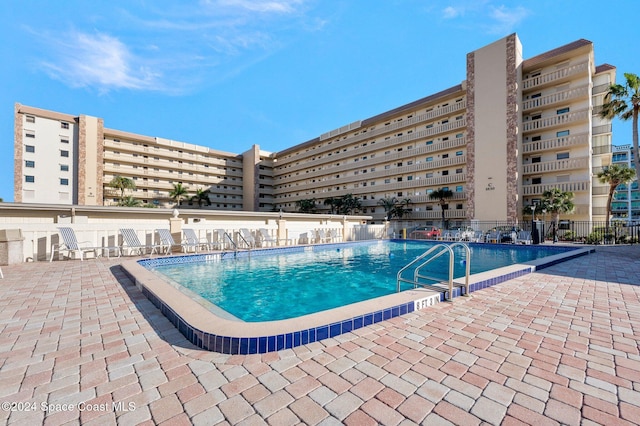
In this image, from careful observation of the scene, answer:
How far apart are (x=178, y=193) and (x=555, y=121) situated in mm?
49253

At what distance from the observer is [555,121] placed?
24.8 meters

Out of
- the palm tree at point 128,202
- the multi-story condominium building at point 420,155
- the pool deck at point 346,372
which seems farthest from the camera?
the palm tree at point 128,202

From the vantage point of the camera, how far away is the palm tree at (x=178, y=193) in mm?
44344

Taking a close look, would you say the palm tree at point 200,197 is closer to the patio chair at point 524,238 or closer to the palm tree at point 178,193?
the palm tree at point 178,193

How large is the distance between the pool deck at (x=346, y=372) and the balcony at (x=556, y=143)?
2755 cm

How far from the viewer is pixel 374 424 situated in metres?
1.75

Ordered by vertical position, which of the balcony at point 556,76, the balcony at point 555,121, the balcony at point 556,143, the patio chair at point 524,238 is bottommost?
the patio chair at point 524,238

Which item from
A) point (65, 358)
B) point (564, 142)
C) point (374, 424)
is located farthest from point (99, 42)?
point (564, 142)

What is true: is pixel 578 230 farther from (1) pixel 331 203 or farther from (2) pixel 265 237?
(1) pixel 331 203

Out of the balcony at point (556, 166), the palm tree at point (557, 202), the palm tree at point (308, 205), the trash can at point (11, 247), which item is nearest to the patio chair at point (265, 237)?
the trash can at point (11, 247)

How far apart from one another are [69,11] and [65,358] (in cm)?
1288

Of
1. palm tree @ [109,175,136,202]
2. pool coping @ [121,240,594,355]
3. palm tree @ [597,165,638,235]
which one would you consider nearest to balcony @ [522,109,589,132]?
palm tree @ [597,165,638,235]

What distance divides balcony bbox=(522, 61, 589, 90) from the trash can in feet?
121

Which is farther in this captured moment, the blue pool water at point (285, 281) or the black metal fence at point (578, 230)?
the black metal fence at point (578, 230)
